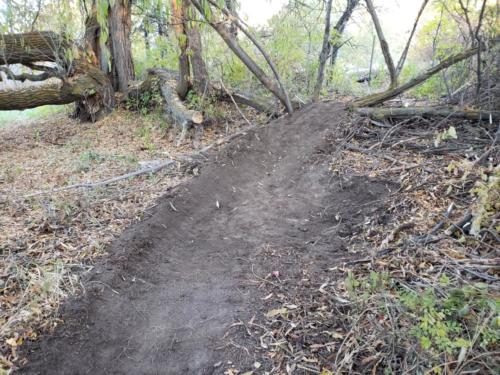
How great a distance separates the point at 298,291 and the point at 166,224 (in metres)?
1.70

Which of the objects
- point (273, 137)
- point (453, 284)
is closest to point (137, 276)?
point (453, 284)

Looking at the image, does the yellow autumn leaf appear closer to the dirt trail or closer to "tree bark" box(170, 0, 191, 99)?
the dirt trail

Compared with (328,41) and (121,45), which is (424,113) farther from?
(121,45)

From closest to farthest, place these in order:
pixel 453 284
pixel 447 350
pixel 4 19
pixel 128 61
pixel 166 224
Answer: pixel 447 350, pixel 453 284, pixel 166 224, pixel 4 19, pixel 128 61

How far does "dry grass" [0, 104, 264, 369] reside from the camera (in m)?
2.83

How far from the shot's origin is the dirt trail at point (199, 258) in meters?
2.51

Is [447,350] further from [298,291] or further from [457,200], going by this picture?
[457,200]

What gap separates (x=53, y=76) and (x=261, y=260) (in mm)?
7488

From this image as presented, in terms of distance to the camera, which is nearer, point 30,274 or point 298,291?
point 298,291

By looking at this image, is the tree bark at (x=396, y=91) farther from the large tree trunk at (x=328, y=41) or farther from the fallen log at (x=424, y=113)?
the large tree trunk at (x=328, y=41)

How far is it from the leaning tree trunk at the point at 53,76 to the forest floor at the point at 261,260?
3388 mm

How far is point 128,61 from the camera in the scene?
31.1 ft

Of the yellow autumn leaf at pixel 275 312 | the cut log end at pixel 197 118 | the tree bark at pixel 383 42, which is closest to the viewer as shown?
the yellow autumn leaf at pixel 275 312

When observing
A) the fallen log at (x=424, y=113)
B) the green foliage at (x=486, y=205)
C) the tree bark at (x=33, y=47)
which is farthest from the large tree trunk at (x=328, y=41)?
the tree bark at (x=33, y=47)
